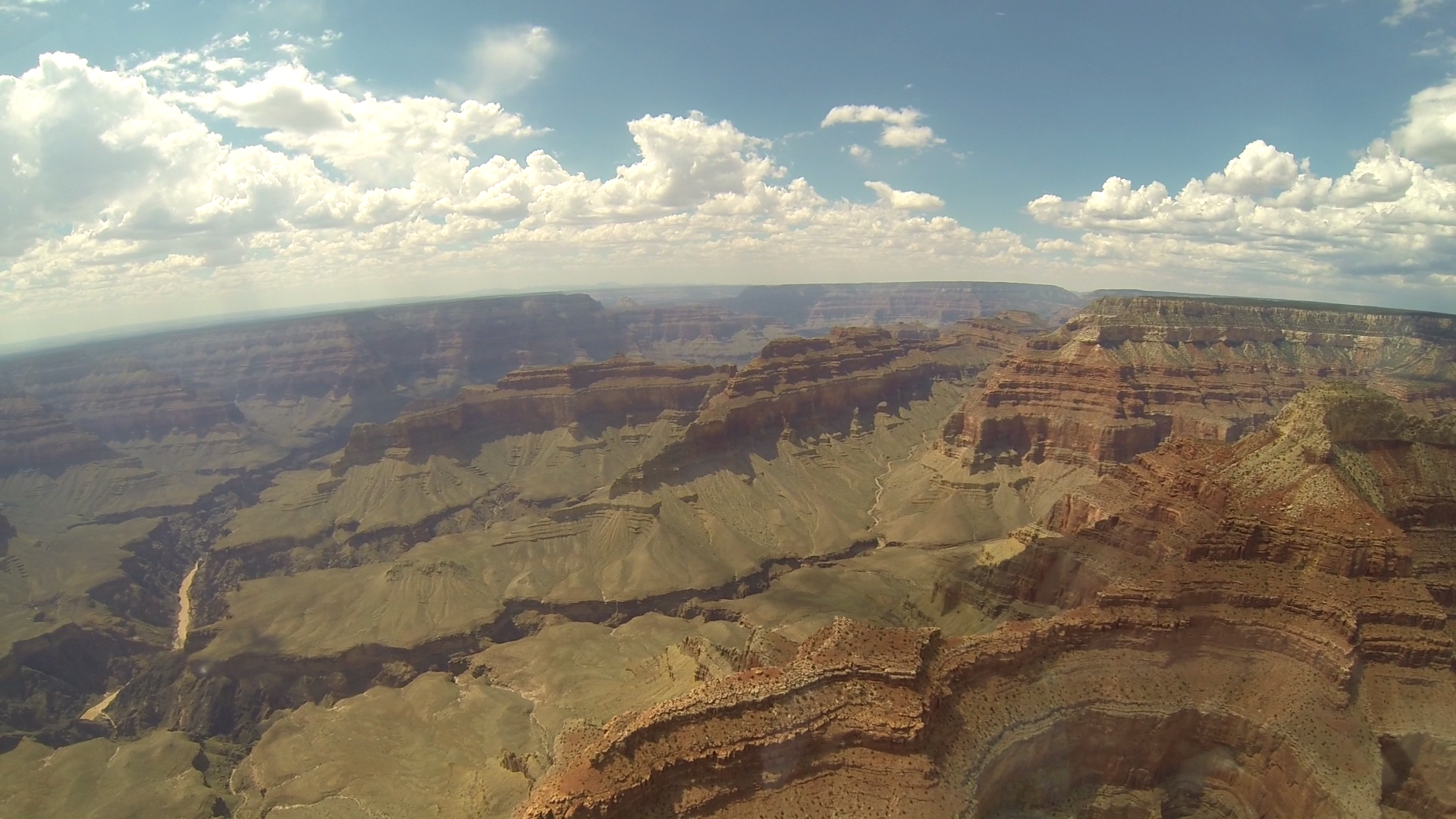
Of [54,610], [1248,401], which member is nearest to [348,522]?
[54,610]

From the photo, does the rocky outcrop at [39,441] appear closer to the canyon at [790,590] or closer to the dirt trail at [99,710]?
the canyon at [790,590]

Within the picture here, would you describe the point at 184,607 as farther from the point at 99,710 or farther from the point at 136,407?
the point at 136,407

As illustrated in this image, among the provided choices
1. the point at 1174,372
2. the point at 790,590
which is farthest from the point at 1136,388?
the point at 790,590

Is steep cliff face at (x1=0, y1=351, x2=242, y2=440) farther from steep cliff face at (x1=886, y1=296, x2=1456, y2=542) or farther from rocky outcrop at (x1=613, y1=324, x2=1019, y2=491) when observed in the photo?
steep cliff face at (x1=886, y1=296, x2=1456, y2=542)

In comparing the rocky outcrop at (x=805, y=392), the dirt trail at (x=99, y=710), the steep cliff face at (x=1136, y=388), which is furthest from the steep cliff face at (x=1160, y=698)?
the dirt trail at (x=99, y=710)

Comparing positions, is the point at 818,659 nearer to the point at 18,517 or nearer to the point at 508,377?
the point at 508,377
